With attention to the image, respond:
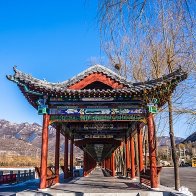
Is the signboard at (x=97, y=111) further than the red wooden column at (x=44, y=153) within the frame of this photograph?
Yes

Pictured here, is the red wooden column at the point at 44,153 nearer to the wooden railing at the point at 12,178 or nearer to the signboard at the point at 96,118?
the signboard at the point at 96,118

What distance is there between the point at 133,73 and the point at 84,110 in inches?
317

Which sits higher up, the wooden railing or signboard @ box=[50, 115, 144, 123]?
signboard @ box=[50, 115, 144, 123]

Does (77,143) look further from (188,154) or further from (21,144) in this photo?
(21,144)

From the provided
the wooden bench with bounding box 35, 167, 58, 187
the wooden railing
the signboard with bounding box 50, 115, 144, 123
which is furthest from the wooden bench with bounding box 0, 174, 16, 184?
the signboard with bounding box 50, 115, 144, 123

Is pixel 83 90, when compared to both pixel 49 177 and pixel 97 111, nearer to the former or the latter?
pixel 97 111

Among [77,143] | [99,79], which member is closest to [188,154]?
[77,143]

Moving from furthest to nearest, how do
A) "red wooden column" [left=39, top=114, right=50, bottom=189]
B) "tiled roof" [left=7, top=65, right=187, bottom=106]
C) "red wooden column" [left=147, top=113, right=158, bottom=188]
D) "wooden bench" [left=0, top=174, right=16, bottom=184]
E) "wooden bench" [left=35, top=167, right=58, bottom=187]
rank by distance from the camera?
1. "wooden bench" [left=0, top=174, right=16, bottom=184]
2. "wooden bench" [left=35, top=167, right=58, bottom=187]
3. "tiled roof" [left=7, top=65, right=187, bottom=106]
4. "red wooden column" [left=39, top=114, right=50, bottom=189]
5. "red wooden column" [left=147, top=113, right=158, bottom=188]

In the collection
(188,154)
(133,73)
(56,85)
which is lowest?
(188,154)

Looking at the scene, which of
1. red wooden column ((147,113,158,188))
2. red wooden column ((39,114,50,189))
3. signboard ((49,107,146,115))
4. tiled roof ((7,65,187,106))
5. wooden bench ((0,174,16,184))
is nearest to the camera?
red wooden column ((147,113,158,188))

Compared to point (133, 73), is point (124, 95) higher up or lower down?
lower down

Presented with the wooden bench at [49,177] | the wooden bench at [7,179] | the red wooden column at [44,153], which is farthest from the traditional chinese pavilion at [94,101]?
the wooden bench at [7,179]

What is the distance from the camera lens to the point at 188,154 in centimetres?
8631

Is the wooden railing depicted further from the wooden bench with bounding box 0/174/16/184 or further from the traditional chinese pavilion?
the traditional chinese pavilion
